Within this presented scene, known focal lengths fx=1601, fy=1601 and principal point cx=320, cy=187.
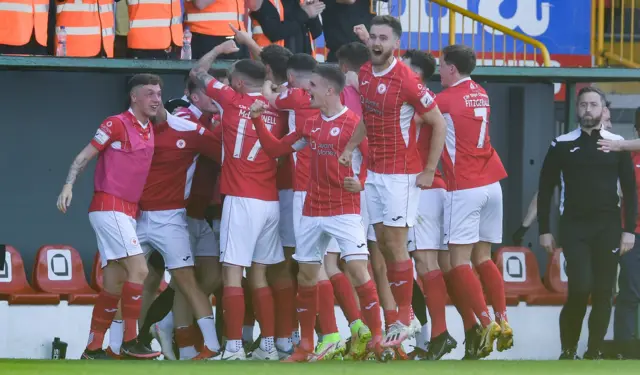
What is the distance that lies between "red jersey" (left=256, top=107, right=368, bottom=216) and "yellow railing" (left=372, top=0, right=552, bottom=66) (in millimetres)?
4340

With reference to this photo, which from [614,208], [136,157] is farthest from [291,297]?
[614,208]

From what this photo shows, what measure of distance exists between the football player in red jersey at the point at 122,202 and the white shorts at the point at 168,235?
23cm

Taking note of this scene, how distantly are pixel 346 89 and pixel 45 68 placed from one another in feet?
9.89

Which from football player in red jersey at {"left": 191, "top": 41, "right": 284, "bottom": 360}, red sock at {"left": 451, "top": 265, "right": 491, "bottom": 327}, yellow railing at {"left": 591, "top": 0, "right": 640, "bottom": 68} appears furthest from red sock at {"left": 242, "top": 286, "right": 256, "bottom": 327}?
yellow railing at {"left": 591, "top": 0, "right": 640, "bottom": 68}

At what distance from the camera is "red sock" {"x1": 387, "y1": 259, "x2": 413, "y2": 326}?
431 inches

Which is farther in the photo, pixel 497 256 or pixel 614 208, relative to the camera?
pixel 497 256

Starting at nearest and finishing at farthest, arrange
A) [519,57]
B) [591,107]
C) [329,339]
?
[329,339]
[591,107]
[519,57]

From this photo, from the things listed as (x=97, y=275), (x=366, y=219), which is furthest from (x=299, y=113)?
(x=97, y=275)

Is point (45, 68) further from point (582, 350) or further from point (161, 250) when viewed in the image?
point (582, 350)

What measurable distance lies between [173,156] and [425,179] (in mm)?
2061

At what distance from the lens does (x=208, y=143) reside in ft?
38.5

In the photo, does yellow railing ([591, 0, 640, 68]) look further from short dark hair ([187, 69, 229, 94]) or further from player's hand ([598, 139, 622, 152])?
short dark hair ([187, 69, 229, 94])

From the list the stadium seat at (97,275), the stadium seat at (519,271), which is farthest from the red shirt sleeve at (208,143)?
the stadium seat at (519,271)

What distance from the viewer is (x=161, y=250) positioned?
38.5 ft
